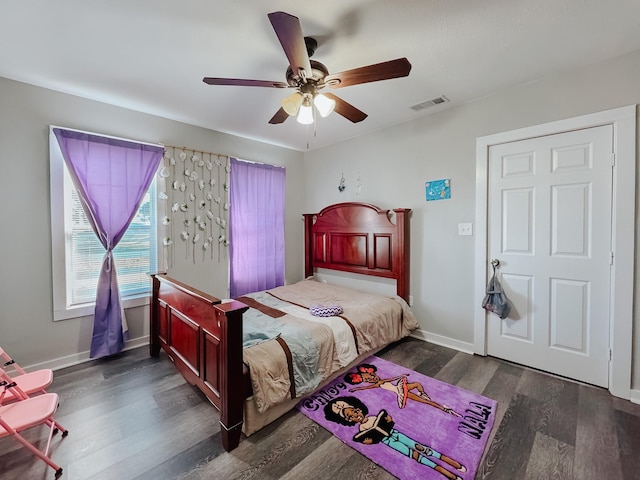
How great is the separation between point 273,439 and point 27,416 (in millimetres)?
1314

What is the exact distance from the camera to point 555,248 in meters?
2.32

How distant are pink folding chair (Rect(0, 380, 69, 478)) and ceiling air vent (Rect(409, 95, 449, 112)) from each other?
3.61 meters

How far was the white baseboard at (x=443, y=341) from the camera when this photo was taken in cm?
281

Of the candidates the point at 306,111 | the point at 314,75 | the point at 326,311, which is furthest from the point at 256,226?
the point at 314,75

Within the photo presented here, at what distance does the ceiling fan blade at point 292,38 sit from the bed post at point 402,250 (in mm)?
1936

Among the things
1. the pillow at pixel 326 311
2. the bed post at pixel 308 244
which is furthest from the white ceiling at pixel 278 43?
the pillow at pixel 326 311

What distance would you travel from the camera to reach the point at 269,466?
4.88 ft

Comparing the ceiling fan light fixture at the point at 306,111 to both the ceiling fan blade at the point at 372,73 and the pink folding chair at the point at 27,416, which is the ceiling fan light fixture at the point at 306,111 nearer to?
the ceiling fan blade at the point at 372,73

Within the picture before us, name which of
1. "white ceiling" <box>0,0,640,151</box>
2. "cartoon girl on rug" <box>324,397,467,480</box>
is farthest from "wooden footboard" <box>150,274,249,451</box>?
Answer: "white ceiling" <box>0,0,640,151</box>

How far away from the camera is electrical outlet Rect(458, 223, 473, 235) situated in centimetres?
275

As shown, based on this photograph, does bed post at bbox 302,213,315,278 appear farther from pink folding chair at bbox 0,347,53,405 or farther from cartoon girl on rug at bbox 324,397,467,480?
pink folding chair at bbox 0,347,53,405

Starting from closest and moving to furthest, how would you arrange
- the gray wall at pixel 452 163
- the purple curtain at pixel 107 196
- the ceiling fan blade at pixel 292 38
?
the ceiling fan blade at pixel 292 38, the gray wall at pixel 452 163, the purple curtain at pixel 107 196

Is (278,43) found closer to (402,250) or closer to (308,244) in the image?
(402,250)

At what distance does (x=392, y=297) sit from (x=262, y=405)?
6.44 ft
